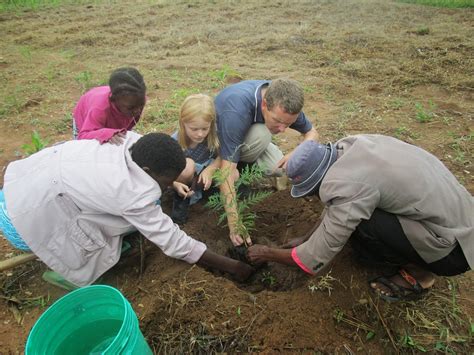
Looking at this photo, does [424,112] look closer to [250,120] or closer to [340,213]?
[250,120]

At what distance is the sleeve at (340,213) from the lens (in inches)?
73.2

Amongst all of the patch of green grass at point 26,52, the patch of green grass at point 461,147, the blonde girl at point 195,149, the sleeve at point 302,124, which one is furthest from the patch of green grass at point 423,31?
the patch of green grass at point 26,52

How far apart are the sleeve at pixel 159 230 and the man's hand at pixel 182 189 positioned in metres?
0.67

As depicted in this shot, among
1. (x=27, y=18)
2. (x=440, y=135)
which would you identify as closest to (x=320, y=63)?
(x=440, y=135)

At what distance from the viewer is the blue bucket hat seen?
2.00 m

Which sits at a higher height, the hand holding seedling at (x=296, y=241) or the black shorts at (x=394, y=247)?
the black shorts at (x=394, y=247)

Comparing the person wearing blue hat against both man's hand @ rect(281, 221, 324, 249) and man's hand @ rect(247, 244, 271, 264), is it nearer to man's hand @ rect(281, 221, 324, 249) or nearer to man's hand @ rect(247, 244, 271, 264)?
man's hand @ rect(247, 244, 271, 264)

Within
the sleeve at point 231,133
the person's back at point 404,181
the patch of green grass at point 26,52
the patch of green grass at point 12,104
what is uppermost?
the person's back at point 404,181

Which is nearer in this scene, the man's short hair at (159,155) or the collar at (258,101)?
the man's short hair at (159,155)

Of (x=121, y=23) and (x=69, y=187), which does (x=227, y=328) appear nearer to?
(x=69, y=187)

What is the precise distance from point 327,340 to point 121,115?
235 centimetres

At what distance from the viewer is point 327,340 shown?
2.01 meters

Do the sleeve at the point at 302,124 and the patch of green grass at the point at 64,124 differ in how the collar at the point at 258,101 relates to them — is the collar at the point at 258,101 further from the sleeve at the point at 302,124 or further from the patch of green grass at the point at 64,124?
the patch of green grass at the point at 64,124

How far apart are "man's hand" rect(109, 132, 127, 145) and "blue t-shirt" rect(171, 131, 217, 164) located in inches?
22.3
